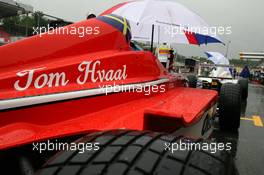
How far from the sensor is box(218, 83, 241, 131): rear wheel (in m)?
3.89

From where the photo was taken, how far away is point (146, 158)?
1.22 meters

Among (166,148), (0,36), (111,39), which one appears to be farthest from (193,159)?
(0,36)

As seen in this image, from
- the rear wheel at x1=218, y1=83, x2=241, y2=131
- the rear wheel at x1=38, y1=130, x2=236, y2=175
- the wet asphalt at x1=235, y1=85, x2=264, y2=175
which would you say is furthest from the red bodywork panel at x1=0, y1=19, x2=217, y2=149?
the rear wheel at x1=218, y1=83, x2=241, y2=131

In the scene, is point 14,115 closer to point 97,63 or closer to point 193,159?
point 97,63

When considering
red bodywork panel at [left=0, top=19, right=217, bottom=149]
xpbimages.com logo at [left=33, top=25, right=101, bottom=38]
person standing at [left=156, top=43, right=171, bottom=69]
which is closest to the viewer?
red bodywork panel at [left=0, top=19, right=217, bottom=149]

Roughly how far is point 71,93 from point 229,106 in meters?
2.55

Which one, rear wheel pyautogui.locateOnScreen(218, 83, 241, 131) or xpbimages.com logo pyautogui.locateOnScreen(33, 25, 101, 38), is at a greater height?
xpbimages.com logo pyautogui.locateOnScreen(33, 25, 101, 38)

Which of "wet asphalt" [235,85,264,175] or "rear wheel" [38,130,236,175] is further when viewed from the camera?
"wet asphalt" [235,85,264,175]

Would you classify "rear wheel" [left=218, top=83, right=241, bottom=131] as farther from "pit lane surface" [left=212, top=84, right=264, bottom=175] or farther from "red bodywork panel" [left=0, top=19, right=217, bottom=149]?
"red bodywork panel" [left=0, top=19, right=217, bottom=149]

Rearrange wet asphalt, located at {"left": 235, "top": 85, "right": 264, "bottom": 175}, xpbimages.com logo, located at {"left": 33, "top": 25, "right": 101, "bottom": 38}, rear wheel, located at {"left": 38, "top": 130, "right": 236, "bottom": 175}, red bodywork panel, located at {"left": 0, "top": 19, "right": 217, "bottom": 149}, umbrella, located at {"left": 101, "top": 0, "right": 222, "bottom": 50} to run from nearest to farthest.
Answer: rear wheel, located at {"left": 38, "top": 130, "right": 236, "bottom": 175} → red bodywork panel, located at {"left": 0, "top": 19, "right": 217, "bottom": 149} → xpbimages.com logo, located at {"left": 33, "top": 25, "right": 101, "bottom": 38} → wet asphalt, located at {"left": 235, "top": 85, "right": 264, "bottom": 175} → umbrella, located at {"left": 101, "top": 0, "right": 222, "bottom": 50}

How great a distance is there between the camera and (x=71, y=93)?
6.68 feet

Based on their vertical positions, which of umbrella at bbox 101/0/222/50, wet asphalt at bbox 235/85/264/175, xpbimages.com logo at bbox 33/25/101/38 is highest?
umbrella at bbox 101/0/222/50

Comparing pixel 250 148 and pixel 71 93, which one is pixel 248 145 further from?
pixel 71 93

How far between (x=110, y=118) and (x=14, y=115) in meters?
0.65
